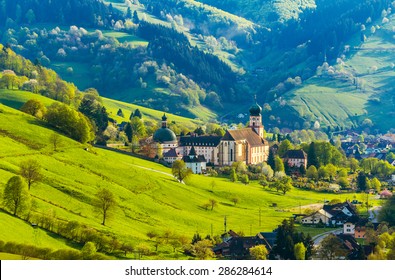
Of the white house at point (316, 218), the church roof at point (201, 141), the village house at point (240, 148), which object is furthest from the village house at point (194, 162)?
the white house at point (316, 218)

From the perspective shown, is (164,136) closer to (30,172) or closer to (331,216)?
(331,216)

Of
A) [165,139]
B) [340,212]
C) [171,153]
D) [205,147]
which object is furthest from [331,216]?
[205,147]

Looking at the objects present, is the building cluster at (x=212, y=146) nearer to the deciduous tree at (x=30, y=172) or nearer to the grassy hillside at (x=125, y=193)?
the grassy hillside at (x=125, y=193)

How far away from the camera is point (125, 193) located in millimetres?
122562

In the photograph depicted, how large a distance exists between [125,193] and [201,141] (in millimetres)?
68808

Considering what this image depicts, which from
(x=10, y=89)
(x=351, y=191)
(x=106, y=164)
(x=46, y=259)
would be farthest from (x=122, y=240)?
(x=10, y=89)

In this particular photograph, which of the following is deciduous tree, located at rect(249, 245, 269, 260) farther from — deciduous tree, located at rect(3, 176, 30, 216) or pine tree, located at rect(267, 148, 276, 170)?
pine tree, located at rect(267, 148, 276, 170)

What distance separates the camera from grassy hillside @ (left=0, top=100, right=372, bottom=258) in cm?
10656

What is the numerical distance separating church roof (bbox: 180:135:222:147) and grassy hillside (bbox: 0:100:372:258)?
30.7 metres

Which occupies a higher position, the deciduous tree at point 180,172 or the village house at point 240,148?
the village house at point 240,148

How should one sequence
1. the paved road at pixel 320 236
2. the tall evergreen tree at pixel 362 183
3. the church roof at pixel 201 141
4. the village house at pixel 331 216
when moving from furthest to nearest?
the church roof at pixel 201 141 < the tall evergreen tree at pixel 362 183 < the village house at pixel 331 216 < the paved road at pixel 320 236

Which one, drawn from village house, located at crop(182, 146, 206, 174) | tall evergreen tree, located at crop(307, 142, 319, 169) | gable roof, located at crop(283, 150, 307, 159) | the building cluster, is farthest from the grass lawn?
tall evergreen tree, located at crop(307, 142, 319, 169)

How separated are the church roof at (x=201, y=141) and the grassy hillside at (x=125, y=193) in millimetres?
30674

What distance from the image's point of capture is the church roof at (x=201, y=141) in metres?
189
